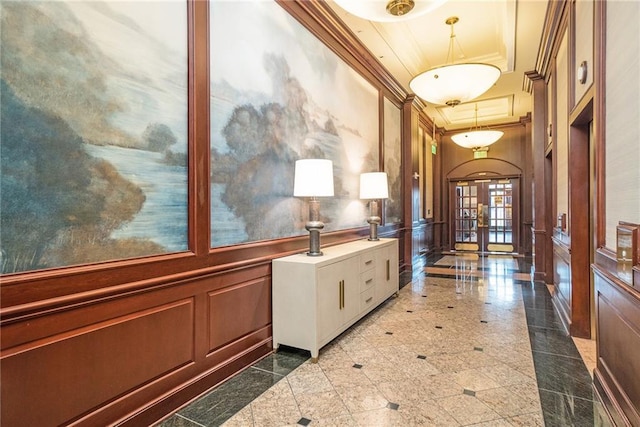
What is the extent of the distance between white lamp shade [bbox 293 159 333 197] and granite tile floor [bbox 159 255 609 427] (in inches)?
60.6

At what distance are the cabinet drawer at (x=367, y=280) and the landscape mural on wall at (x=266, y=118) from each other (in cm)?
76

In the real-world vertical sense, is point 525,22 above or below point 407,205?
above

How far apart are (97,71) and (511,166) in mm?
10481

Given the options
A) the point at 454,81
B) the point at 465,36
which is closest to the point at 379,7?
the point at 454,81

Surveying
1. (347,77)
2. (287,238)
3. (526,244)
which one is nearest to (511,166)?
(526,244)

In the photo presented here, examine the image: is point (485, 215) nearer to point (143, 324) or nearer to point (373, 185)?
point (373, 185)

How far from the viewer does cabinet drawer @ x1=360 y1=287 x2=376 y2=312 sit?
153 inches

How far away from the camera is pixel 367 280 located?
160 inches

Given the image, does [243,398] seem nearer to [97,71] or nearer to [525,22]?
[97,71]

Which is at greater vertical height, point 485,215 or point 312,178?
point 312,178

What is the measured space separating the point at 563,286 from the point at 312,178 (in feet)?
11.6

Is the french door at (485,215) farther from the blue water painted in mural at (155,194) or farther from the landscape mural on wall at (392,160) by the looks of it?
the blue water painted in mural at (155,194)

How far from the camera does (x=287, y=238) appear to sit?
3.43 m

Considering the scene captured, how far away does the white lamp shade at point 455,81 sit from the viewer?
3887 millimetres
